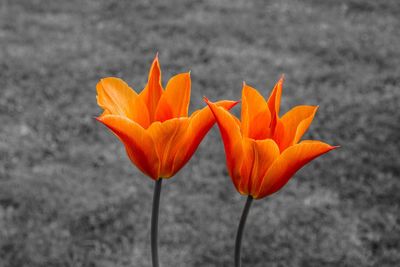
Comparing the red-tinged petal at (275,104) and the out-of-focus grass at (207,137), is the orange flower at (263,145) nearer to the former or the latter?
the red-tinged petal at (275,104)

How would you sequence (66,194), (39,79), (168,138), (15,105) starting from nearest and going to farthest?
(168,138)
(66,194)
(15,105)
(39,79)

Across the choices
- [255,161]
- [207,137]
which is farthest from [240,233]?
[207,137]

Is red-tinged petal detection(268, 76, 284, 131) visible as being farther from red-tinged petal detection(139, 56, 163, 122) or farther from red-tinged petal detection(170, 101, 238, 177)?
red-tinged petal detection(139, 56, 163, 122)

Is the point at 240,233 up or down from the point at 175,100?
down

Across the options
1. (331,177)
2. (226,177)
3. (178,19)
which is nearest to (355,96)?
(331,177)

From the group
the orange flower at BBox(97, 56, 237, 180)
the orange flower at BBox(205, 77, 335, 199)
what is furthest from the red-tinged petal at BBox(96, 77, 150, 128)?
the orange flower at BBox(205, 77, 335, 199)

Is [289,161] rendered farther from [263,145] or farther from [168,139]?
[168,139]

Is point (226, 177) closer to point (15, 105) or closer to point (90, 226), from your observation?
point (90, 226)
